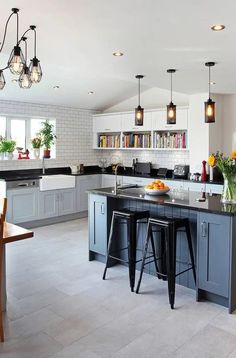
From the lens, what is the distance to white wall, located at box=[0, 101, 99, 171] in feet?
22.0

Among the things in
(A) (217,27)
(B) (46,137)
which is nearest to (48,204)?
(B) (46,137)

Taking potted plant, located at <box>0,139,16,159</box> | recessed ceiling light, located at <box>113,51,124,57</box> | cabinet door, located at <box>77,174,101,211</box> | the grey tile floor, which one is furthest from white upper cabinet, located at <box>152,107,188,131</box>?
the grey tile floor

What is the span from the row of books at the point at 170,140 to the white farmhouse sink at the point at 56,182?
1.90 metres

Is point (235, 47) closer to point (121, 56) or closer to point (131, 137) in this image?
point (121, 56)

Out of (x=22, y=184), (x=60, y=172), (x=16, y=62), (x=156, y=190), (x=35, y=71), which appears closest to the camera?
(x=16, y=62)

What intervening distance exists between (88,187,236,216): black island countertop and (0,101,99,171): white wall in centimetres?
304

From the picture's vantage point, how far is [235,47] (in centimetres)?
344

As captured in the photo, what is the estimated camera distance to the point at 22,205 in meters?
6.25

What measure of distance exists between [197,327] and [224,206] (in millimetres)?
1209

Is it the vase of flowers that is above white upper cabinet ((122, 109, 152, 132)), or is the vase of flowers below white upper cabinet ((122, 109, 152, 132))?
below

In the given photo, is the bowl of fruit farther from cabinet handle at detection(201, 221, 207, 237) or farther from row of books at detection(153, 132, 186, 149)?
row of books at detection(153, 132, 186, 149)

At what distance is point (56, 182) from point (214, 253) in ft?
13.5

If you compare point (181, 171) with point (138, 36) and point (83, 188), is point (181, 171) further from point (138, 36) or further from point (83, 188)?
point (138, 36)

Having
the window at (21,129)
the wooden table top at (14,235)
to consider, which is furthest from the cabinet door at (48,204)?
the wooden table top at (14,235)
